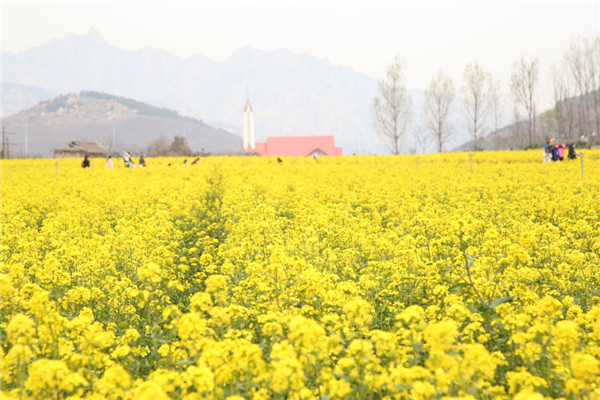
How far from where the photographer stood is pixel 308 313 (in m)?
5.09

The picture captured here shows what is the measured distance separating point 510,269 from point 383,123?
7132 cm

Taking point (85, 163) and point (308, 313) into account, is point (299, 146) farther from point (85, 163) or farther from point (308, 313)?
point (308, 313)

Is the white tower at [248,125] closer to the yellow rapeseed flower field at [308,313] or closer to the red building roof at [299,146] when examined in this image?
the red building roof at [299,146]

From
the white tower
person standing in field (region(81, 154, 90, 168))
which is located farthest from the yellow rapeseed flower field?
the white tower

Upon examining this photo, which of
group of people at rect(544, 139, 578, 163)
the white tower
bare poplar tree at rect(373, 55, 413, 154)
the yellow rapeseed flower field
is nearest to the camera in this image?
the yellow rapeseed flower field

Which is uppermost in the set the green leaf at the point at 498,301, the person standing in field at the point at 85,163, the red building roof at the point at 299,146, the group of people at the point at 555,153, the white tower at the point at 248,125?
the white tower at the point at 248,125

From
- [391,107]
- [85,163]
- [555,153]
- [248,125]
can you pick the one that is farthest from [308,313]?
[248,125]

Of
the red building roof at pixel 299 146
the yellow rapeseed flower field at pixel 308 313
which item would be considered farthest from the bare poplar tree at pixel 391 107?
the yellow rapeseed flower field at pixel 308 313

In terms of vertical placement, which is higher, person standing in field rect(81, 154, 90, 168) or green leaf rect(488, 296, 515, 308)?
person standing in field rect(81, 154, 90, 168)

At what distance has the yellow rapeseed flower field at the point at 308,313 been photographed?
3.27 m

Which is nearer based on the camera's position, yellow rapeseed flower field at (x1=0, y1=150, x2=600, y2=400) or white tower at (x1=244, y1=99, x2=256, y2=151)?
yellow rapeseed flower field at (x1=0, y1=150, x2=600, y2=400)

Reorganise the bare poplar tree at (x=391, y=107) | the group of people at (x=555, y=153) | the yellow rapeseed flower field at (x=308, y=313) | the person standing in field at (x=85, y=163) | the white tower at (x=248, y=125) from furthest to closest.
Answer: the white tower at (x=248, y=125) < the bare poplar tree at (x=391, y=107) < the person standing in field at (x=85, y=163) < the group of people at (x=555, y=153) < the yellow rapeseed flower field at (x=308, y=313)

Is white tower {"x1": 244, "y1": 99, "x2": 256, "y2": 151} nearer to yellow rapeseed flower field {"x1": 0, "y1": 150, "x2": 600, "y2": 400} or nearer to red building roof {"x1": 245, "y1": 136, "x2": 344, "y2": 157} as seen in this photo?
red building roof {"x1": 245, "y1": 136, "x2": 344, "y2": 157}

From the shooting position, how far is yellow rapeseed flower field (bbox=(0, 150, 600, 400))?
3266mm
